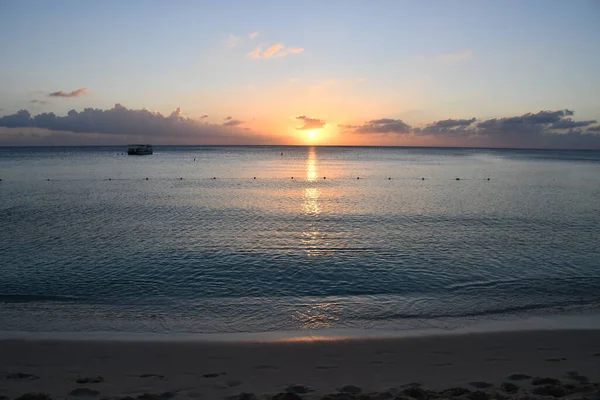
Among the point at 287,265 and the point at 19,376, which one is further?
the point at 287,265

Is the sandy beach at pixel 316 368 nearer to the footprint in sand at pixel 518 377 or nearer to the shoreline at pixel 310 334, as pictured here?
the footprint in sand at pixel 518 377

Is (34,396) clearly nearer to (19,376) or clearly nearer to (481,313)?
(19,376)

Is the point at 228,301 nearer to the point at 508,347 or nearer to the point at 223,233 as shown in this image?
the point at 508,347

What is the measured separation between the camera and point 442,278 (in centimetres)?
1794

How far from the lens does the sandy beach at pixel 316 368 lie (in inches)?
333

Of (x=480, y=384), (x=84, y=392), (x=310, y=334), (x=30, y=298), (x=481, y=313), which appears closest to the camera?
(x=84, y=392)

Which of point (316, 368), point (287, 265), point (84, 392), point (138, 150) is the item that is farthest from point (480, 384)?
point (138, 150)

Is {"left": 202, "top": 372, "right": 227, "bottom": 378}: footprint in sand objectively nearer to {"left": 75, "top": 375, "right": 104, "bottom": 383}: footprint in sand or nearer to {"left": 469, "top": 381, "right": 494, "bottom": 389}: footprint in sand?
{"left": 75, "top": 375, "right": 104, "bottom": 383}: footprint in sand

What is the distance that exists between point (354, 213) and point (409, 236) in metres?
9.75

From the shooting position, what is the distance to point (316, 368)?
9.84 m

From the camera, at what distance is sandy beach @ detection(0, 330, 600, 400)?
846 cm

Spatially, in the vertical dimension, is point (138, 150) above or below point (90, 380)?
above

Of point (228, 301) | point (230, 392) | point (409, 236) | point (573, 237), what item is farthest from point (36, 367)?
point (573, 237)

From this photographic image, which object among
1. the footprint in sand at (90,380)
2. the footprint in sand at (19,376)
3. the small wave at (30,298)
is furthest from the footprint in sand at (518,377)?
the small wave at (30,298)
